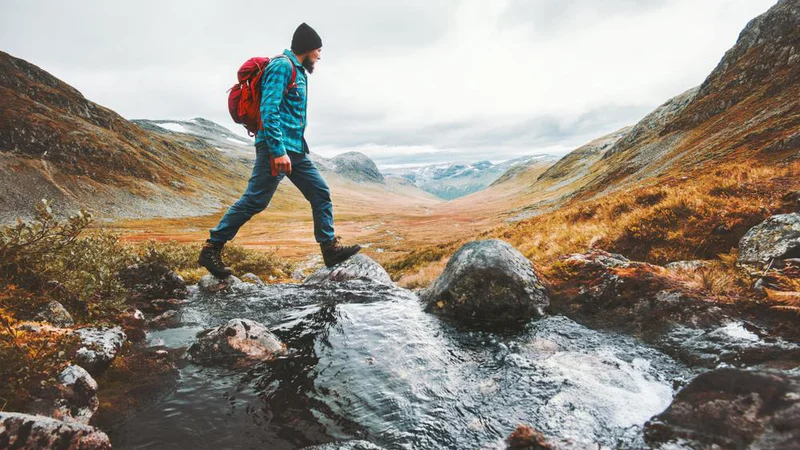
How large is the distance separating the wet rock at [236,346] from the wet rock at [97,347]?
42.1 inches

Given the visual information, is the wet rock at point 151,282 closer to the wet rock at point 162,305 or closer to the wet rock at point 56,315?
the wet rock at point 162,305

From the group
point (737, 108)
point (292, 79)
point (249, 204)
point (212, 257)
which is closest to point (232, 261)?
point (212, 257)

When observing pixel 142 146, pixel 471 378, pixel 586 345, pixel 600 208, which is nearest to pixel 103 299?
pixel 471 378

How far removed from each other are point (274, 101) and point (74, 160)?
469ft

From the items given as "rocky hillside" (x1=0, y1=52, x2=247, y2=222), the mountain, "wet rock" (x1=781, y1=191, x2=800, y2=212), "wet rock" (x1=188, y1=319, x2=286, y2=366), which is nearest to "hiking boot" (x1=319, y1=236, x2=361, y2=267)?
"wet rock" (x1=188, y1=319, x2=286, y2=366)

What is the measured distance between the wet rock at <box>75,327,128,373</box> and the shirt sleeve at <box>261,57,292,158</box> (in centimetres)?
414

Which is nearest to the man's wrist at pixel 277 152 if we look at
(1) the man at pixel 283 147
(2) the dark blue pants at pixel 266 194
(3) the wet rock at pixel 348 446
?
(1) the man at pixel 283 147

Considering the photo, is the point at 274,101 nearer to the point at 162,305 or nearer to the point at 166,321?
the point at 166,321

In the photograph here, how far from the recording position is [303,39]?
808 centimetres

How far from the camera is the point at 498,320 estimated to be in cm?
687

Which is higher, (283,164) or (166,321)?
(283,164)

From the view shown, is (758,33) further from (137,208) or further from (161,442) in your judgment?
(137,208)

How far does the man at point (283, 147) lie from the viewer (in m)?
7.34

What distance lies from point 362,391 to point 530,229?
15.7 m
